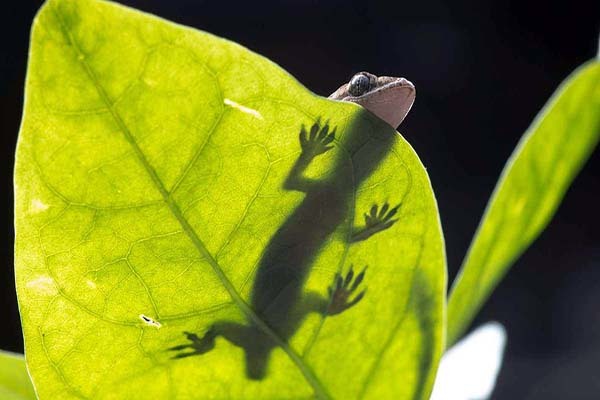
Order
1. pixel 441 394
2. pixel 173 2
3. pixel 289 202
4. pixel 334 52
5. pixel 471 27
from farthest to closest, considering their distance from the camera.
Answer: pixel 471 27, pixel 173 2, pixel 334 52, pixel 441 394, pixel 289 202

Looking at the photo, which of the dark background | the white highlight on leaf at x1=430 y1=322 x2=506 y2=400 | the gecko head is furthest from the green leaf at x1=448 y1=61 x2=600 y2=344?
the dark background

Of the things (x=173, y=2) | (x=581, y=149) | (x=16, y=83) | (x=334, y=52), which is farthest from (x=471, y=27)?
(x=581, y=149)

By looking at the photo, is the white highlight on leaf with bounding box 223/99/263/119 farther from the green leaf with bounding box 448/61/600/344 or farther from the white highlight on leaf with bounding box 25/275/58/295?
the green leaf with bounding box 448/61/600/344

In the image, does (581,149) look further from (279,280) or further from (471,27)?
(471,27)

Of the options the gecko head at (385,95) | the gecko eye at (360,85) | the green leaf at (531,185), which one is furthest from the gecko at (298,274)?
the gecko eye at (360,85)

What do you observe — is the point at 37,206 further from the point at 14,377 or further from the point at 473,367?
the point at 473,367

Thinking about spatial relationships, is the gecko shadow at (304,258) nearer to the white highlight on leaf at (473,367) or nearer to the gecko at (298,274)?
the gecko at (298,274)

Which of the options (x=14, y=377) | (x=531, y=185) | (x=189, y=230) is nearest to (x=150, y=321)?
(x=189, y=230)
